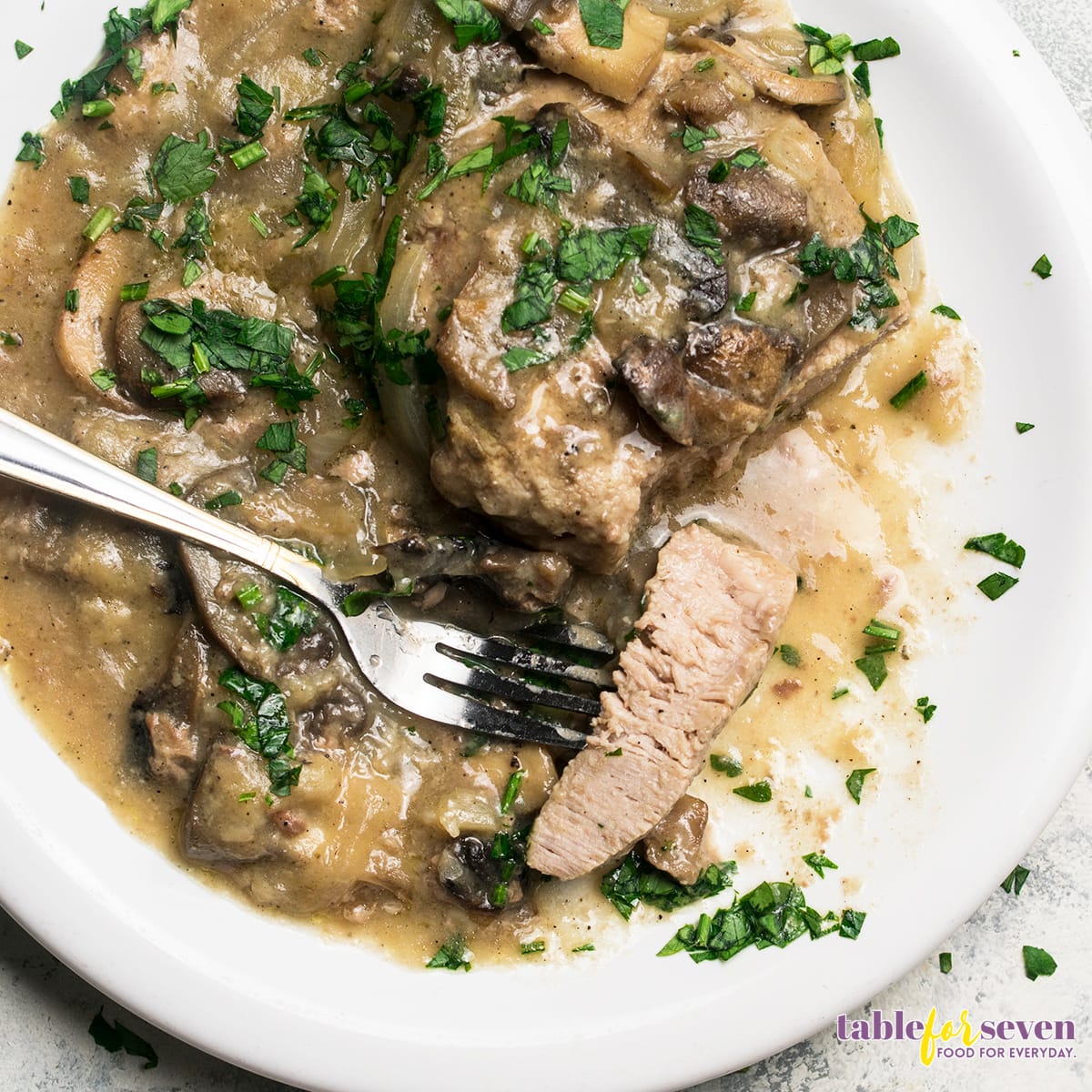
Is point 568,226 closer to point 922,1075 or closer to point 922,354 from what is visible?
point 922,354

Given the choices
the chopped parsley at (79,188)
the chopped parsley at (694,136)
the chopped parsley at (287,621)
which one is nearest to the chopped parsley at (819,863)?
the chopped parsley at (287,621)

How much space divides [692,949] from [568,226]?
3054 millimetres

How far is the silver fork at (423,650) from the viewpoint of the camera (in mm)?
3900

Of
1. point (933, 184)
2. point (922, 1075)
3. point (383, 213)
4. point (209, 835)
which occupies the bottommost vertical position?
point (209, 835)

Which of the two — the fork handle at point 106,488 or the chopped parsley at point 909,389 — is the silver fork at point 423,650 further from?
the chopped parsley at point 909,389

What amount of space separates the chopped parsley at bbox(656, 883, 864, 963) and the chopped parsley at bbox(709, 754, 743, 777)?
0.50 metres

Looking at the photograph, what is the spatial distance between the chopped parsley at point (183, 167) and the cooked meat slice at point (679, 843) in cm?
328

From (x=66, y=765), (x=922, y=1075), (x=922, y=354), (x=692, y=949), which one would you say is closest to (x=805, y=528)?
(x=922, y=354)

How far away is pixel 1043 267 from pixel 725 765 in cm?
262

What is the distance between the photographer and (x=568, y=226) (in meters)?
3.74

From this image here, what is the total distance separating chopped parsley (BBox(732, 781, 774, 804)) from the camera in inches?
178

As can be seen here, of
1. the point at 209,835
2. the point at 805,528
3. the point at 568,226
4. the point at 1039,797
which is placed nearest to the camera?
the point at 568,226

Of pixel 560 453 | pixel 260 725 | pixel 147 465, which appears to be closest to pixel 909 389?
pixel 560 453

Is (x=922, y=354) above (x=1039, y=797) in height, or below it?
above
